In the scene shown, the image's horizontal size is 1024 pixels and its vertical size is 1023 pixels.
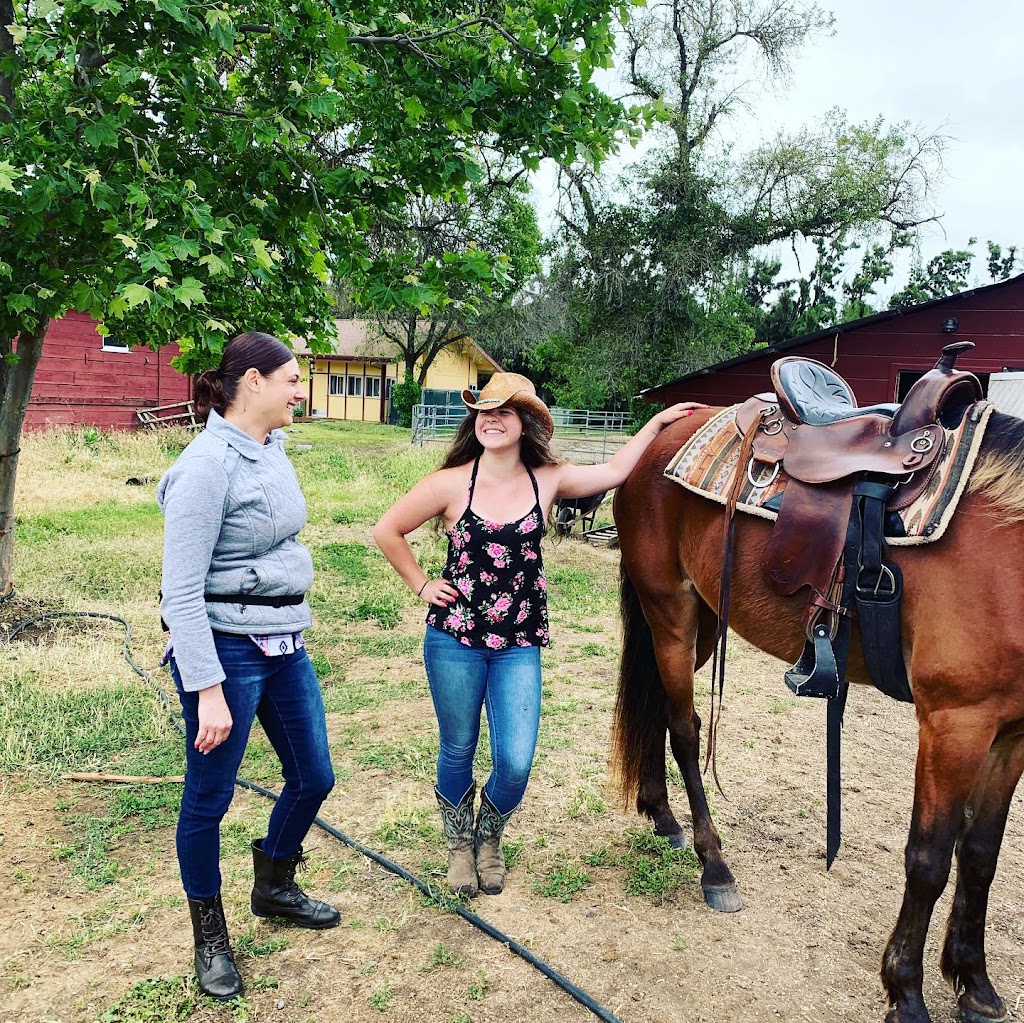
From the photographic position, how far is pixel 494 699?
2.71 meters

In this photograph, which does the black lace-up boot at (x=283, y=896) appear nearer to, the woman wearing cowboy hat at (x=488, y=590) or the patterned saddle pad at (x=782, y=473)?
the woman wearing cowboy hat at (x=488, y=590)

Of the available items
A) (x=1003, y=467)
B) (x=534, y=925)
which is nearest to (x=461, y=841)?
(x=534, y=925)

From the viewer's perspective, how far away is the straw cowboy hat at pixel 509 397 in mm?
2629

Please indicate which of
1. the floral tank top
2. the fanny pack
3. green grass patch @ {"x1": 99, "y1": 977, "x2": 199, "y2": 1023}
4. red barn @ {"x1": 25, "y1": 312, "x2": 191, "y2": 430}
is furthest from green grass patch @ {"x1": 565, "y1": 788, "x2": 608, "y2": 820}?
red barn @ {"x1": 25, "y1": 312, "x2": 191, "y2": 430}

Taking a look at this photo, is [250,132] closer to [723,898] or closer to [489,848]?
[489,848]

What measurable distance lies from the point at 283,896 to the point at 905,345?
38.1 feet

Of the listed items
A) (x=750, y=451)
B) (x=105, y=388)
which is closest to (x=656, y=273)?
(x=105, y=388)

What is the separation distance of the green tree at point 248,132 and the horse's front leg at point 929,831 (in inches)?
130

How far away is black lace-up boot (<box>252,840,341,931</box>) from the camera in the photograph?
101 inches

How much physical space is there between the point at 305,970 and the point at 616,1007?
0.95 m

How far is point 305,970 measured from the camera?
2.40 metres

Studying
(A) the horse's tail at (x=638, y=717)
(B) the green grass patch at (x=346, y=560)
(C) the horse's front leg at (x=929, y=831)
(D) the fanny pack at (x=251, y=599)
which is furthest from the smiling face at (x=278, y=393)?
(B) the green grass patch at (x=346, y=560)

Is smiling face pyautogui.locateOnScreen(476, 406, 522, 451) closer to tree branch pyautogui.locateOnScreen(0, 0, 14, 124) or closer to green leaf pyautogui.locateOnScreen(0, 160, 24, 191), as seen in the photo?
green leaf pyautogui.locateOnScreen(0, 160, 24, 191)

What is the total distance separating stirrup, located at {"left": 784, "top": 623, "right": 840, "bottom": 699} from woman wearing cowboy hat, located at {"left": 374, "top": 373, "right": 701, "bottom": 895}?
847 millimetres
